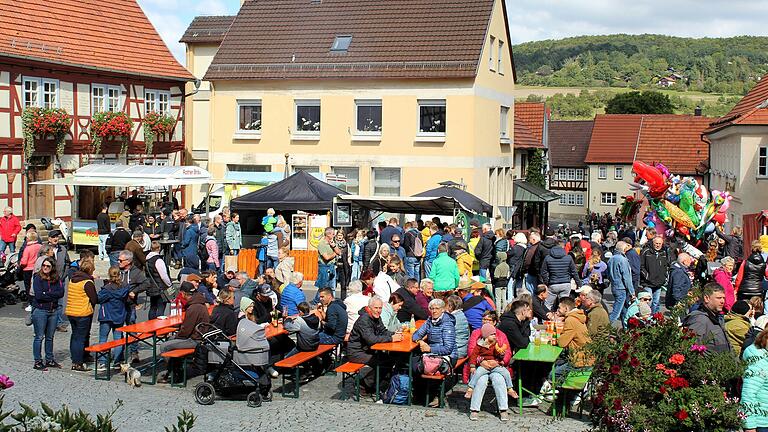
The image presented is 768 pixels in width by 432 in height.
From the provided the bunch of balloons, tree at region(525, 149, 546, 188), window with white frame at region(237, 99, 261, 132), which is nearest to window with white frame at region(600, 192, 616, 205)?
tree at region(525, 149, 546, 188)

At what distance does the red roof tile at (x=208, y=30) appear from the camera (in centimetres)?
4550

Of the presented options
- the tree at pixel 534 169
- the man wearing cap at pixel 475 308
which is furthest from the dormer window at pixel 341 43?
the man wearing cap at pixel 475 308

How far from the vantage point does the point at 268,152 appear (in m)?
38.1

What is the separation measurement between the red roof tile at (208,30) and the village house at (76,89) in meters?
3.88

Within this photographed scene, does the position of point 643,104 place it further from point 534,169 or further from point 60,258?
point 60,258

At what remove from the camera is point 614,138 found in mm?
75750

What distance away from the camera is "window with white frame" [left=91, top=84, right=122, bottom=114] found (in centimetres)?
3681

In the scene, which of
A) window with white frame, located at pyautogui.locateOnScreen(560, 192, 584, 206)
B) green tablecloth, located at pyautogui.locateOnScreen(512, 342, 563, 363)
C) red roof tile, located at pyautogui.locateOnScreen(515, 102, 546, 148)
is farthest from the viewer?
window with white frame, located at pyautogui.locateOnScreen(560, 192, 584, 206)

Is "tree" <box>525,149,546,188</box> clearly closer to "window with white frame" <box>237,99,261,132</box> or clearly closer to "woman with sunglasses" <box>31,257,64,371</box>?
"window with white frame" <box>237,99,261,132</box>

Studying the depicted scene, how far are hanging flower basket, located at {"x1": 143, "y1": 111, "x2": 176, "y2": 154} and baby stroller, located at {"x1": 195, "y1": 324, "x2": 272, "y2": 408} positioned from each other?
26.6m

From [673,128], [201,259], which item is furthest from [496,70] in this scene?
[673,128]

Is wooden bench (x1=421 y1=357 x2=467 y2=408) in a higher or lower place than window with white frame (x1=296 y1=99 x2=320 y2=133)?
lower

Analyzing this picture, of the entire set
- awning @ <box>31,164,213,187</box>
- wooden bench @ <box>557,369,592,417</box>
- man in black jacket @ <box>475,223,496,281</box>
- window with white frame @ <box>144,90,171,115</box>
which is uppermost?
window with white frame @ <box>144,90,171,115</box>

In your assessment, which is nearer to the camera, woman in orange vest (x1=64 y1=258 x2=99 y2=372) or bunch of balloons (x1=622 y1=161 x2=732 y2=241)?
woman in orange vest (x1=64 y1=258 x2=99 y2=372)
